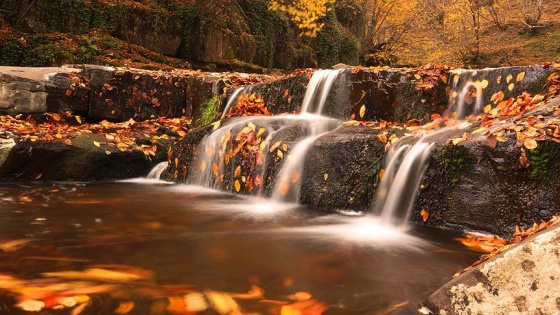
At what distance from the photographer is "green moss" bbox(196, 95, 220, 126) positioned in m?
8.05

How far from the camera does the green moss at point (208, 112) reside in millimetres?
8055

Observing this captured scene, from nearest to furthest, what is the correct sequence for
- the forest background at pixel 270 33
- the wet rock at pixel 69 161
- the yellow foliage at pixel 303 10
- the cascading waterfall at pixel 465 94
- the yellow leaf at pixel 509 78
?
the yellow leaf at pixel 509 78 < the cascading waterfall at pixel 465 94 < the wet rock at pixel 69 161 < the forest background at pixel 270 33 < the yellow foliage at pixel 303 10

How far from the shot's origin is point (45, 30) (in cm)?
1271

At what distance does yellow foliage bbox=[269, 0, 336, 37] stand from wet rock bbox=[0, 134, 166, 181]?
39.7ft

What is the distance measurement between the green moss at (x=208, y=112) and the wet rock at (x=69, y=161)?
1.48 m

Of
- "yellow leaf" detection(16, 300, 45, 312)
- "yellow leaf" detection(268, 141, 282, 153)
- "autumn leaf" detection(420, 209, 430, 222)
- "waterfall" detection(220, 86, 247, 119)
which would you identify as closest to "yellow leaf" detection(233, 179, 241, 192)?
"yellow leaf" detection(268, 141, 282, 153)

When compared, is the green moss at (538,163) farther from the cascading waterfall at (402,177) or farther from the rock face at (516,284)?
the rock face at (516,284)

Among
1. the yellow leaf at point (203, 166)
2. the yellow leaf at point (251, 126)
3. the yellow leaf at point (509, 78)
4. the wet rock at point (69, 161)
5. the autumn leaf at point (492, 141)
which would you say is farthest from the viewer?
the yellow leaf at point (203, 166)

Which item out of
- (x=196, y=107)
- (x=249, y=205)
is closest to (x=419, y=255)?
(x=249, y=205)

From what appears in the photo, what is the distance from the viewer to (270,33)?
17969 millimetres

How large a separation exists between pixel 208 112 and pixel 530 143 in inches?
232

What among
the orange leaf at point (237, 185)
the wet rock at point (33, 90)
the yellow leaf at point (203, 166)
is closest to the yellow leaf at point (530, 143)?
the orange leaf at point (237, 185)

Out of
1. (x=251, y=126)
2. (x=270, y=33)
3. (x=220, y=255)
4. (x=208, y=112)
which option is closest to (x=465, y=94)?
(x=251, y=126)

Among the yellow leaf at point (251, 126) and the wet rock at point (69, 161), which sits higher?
the yellow leaf at point (251, 126)
